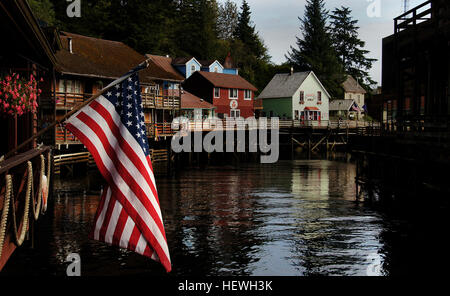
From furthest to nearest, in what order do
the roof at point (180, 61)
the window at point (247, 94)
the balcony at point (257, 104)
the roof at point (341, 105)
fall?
the roof at point (341, 105) < the balcony at point (257, 104) < the window at point (247, 94) < the roof at point (180, 61)

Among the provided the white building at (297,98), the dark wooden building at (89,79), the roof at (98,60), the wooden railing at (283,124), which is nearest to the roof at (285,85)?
the white building at (297,98)

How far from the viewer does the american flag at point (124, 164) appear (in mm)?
6387

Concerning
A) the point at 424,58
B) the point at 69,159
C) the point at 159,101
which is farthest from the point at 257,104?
the point at 424,58

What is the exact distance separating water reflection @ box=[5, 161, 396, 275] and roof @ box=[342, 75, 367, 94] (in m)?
68.0

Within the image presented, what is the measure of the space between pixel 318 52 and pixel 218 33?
2239cm

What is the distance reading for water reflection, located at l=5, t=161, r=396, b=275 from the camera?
14312 mm

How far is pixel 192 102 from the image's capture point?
68625 mm

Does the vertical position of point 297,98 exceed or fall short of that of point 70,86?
it exceeds it

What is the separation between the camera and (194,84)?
76.0 meters

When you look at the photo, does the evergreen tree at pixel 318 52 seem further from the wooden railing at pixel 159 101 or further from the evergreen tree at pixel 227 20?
the wooden railing at pixel 159 101

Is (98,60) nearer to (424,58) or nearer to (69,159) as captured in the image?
(69,159)

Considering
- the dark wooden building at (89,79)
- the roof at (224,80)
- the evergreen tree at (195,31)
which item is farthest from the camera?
the evergreen tree at (195,31)

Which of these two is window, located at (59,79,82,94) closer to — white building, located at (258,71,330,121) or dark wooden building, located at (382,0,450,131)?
dark wooden building, located at (382,0,450,131)
